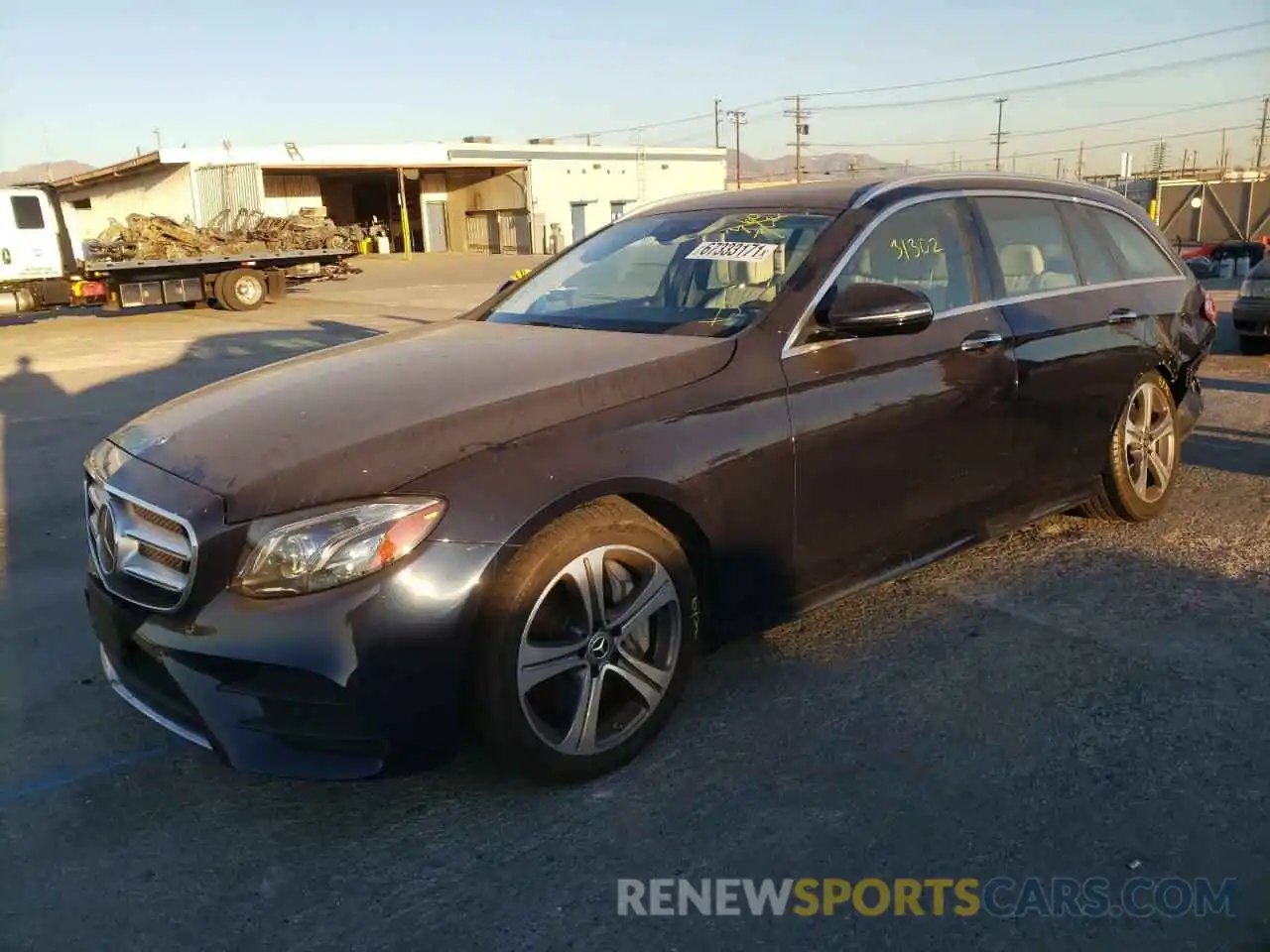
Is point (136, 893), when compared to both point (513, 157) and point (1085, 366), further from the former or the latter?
point (513, 157)

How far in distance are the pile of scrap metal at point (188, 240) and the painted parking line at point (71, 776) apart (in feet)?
63.1


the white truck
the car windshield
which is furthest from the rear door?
the white truck

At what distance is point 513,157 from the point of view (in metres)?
46.4

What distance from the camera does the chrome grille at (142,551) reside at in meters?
2.64

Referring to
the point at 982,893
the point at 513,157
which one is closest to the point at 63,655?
the point at 982,893

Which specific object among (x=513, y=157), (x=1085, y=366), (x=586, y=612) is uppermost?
(x=513, y=157)

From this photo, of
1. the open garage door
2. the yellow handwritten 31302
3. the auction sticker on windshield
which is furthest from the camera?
the open garage door

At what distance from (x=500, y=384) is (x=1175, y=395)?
377 centimetres

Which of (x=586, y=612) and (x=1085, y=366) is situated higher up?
(x=1085, y=366)

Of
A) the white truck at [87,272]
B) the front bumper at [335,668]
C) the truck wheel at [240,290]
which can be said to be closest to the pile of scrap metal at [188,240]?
the white truck at [87,272]

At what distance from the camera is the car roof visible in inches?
154

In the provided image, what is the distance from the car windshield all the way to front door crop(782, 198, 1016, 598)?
0.24 m

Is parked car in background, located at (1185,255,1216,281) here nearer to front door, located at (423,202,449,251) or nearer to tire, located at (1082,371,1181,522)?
tire, located at (1082,371,1181,522)

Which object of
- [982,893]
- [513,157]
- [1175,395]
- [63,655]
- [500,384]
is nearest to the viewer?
[982,893]
